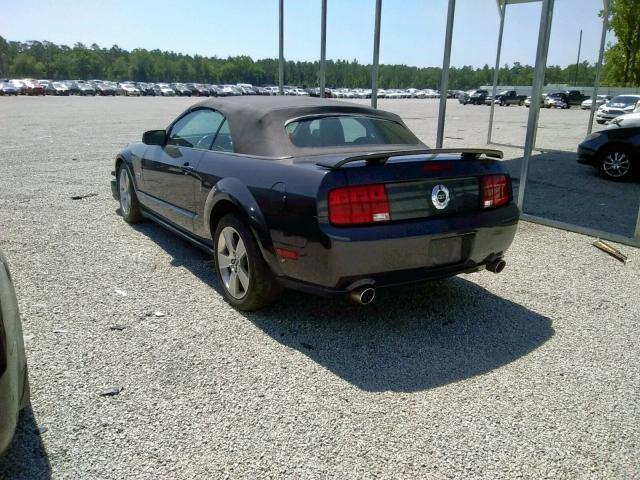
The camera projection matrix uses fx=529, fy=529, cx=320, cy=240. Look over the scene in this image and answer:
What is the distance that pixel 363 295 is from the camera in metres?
3.20

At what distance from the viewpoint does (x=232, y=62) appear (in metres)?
156

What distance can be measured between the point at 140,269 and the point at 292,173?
83.9 inches

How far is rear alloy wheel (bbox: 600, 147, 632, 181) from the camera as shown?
32.7 ft

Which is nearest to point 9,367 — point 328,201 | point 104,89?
point 328,201

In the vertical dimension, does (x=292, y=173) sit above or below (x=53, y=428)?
above

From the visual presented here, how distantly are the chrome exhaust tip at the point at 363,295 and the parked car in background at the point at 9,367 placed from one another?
1.77 m

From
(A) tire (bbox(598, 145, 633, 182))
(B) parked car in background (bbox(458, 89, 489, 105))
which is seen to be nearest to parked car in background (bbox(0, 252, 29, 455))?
(A) tire (bbox(598, 145, 633, 182))

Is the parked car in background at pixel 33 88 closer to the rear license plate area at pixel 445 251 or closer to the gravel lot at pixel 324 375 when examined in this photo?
the gravel lot at pixel 324 375

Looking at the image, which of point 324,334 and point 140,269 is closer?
point 324,334

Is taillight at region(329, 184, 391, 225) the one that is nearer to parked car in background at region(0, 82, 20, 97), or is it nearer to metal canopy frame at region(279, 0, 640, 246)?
metal canopy frame at region(279, 0, 640, 246)

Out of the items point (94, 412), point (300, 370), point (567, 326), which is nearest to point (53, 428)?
point (94, 412)

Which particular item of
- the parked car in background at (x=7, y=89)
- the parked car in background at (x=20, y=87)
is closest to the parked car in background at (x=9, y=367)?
the parked car in background at (x=7, y=89)

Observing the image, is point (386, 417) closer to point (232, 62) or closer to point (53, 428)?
point (53, 428)

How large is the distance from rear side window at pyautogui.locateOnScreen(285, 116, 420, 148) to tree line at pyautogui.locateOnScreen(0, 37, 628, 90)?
108 m
